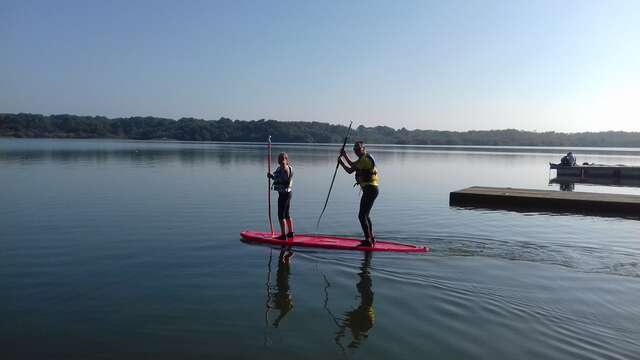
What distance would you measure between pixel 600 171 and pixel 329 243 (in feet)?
113

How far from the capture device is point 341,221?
15977 mm

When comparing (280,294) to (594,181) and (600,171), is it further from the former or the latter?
(600,171)

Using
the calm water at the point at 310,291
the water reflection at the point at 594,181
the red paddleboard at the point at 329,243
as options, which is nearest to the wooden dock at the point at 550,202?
the calm water at the point at 310,291

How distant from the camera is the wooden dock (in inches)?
736

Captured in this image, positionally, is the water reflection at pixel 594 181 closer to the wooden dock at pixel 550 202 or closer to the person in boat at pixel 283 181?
the wooden dock at pixel 550 202

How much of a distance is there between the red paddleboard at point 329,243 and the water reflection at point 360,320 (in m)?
2.35

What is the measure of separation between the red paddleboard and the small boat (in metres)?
32.8

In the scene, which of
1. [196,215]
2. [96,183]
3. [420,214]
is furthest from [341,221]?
[96,183]

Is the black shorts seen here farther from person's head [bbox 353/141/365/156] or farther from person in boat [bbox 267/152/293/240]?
person's head [bbox 353/141/365/156]

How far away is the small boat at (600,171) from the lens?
38594mm

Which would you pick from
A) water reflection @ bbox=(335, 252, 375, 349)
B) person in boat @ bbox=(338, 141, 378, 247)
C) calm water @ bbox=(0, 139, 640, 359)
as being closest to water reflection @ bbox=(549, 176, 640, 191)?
calm water @ bbox=(0, 139, 640, 359)

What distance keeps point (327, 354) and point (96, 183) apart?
21631 millimetres

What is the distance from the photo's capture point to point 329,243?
1161cm

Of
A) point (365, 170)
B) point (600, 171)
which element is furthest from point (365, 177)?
point (600, 171)
